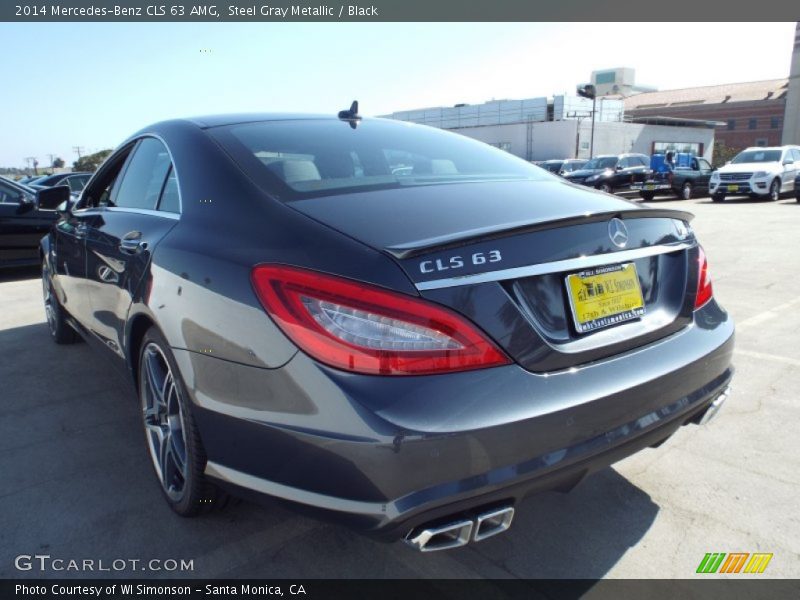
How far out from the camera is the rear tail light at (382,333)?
1.64 m

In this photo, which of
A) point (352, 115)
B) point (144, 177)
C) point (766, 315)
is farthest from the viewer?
point (766, 315)

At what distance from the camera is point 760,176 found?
19.7 m

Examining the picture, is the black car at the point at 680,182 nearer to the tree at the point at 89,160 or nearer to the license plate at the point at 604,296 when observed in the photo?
the license plate at the point at 604,296

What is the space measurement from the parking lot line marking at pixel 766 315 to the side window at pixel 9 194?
874cm

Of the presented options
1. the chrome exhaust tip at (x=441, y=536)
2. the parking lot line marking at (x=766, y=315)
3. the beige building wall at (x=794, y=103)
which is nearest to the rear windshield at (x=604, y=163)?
the parking lot line marking at (x=766, y=315)

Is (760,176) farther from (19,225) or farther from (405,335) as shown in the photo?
(405,335)

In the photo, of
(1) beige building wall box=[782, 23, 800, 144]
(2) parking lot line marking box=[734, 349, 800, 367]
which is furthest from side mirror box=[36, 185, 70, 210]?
(1) beige building wall box=[782, 23, 800, 144]

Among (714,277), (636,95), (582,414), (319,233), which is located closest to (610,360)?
(582,414)

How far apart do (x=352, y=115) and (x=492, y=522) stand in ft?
7.58

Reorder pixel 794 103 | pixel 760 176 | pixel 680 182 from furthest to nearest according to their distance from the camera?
pixel 794 103
pixel 680 182
pixel 760 176

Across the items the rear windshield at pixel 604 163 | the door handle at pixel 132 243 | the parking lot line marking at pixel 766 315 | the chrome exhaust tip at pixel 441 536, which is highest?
the door handle at pixel 132 243

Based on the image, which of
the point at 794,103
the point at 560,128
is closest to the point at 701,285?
the point at 560,128

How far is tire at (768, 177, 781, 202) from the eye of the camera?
19.9 metres

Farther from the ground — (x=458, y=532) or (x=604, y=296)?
(x=604, y=296)
